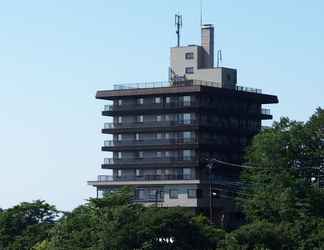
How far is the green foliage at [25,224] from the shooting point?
110 meters

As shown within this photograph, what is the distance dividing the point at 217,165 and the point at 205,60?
54.2 feet

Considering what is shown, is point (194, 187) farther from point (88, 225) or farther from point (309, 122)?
point (88, 225)

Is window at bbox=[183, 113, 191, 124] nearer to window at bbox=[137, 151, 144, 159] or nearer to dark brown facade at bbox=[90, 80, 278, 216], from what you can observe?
dark brown facade at bbox=[90, 80, 278, 216]

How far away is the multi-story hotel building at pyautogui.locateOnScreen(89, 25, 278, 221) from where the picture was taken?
138 m

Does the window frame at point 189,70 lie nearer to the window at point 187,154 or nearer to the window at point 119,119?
the window at point 119,119

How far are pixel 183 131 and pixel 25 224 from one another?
104 ft

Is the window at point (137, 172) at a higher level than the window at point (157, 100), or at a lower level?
lower

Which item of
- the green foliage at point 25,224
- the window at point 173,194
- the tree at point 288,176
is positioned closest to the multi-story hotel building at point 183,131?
the window at point 173,194

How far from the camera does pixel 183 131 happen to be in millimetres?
138625

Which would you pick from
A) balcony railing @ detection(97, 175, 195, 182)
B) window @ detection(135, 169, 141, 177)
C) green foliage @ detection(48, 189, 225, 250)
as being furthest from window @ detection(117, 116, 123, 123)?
green foliage @ detection(48, 189, 225, 250)

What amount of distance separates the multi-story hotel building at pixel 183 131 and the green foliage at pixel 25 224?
23.5 metres

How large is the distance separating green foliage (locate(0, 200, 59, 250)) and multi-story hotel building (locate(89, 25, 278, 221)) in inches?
923

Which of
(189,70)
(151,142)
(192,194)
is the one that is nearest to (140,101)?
(151,142)

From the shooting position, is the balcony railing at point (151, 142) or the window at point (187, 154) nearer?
the balcony railing at point (151, 142)
